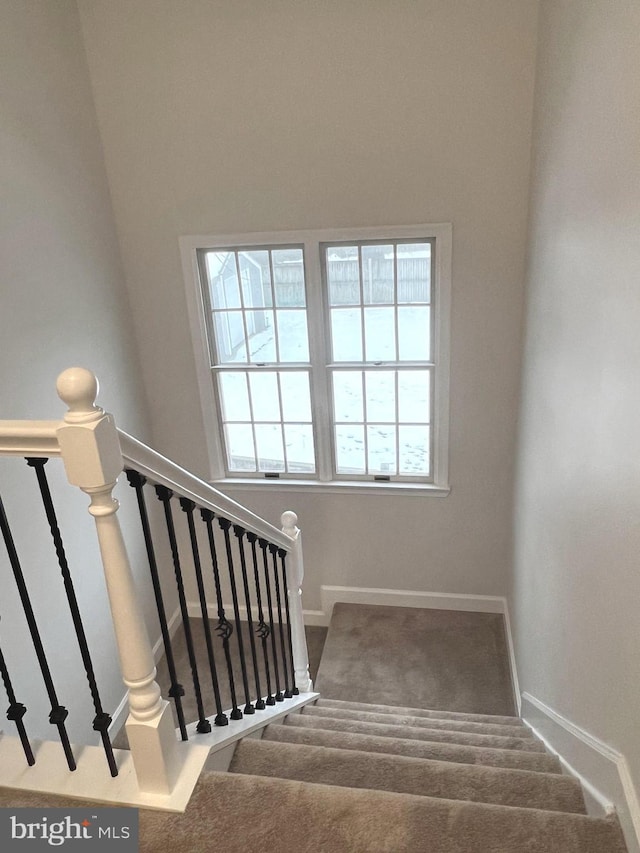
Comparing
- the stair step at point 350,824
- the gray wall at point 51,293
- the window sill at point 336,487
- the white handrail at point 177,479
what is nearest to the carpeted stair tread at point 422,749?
the stair step at point 350,824

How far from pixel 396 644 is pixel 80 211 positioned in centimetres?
339

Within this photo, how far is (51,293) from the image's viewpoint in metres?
3.07

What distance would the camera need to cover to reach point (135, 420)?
393 cm

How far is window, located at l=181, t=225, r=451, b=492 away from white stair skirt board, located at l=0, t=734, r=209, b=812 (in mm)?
2686

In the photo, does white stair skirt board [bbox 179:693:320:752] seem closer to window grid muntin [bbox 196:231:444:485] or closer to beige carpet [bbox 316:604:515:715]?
beige carpet [bbox 316:604:515:715]

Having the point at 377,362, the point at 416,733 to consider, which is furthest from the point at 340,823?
the point at 377,362

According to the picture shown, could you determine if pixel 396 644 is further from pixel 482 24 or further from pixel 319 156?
pixel 482 24

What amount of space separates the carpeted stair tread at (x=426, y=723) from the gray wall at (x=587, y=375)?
0.70ft

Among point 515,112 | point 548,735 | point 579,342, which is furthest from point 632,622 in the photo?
point 515,112

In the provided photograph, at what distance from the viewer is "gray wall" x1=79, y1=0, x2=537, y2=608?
10.1 feet

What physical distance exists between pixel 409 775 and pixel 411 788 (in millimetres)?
42

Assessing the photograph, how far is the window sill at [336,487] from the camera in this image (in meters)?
4.02

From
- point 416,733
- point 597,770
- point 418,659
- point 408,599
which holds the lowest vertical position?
point 418,659

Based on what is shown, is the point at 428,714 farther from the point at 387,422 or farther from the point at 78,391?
the point at 78,391
